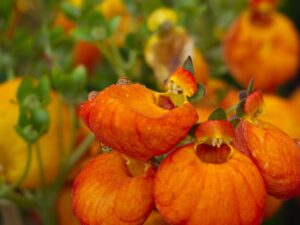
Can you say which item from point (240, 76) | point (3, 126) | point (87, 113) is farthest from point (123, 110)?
point (240, 76)

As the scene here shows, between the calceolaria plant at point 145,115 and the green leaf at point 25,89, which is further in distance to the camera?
the green leaf at point 25,89

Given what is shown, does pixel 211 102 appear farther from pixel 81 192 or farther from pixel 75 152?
pixel 81 192

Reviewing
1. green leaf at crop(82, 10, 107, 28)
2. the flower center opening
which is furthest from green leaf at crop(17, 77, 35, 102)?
the flower center opening

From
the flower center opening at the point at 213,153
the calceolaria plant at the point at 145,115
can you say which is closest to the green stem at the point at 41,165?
the calceolaria plant at the point at 145,115

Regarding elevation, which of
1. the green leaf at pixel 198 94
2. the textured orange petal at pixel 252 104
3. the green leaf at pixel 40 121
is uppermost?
the green leaf at pixel 198 94

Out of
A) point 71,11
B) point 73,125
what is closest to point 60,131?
point 73,125

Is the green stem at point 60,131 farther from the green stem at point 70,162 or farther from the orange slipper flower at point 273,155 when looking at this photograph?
the orange slipper flower at point 273,155

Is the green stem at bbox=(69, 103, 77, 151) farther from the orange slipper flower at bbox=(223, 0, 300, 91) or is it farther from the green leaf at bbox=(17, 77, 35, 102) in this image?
the orange slipper flower at bbox=(223, 0, 300, 91)
